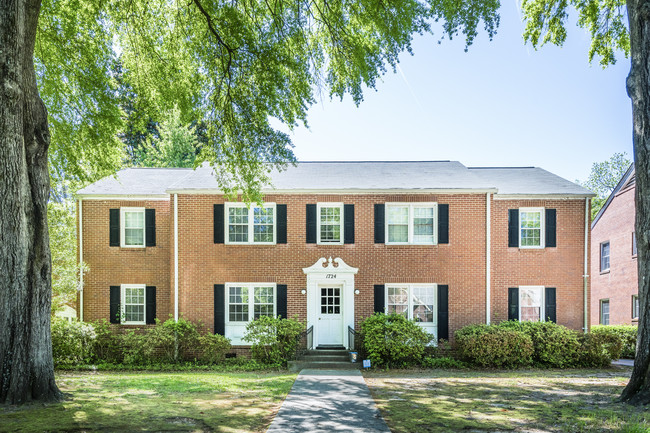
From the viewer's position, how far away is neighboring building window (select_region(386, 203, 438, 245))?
16500 millimetres

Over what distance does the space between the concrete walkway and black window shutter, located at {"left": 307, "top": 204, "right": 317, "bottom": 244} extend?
4953 millimetres

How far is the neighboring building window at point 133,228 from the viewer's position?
17453mm

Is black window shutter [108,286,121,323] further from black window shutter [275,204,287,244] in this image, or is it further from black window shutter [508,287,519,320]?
black window shutter [508,287,519,320]

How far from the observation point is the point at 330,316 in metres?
16.4

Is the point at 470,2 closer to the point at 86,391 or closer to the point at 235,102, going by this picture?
the point at 235,102

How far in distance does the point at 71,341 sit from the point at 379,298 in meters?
9.37

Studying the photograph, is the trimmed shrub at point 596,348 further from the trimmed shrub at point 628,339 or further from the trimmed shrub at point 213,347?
the trimmed shrub at point 213,347

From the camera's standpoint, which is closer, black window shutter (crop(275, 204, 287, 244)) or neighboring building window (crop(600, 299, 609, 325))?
black window shutter (crop(275, 204, 287, 244))

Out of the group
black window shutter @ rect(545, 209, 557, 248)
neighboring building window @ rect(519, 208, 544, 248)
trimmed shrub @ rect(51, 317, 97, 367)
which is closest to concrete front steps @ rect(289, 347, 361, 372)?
trimmed shrub @ rect(51, 317, 97, 367)

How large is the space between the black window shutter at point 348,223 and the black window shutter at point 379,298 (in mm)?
1667

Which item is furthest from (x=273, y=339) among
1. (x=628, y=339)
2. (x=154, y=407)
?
(x=628, y=339)

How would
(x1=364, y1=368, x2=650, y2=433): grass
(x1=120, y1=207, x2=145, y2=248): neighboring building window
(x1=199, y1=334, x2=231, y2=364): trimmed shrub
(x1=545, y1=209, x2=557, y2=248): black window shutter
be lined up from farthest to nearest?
(x1=120, y1=207, x2=145, y2=248): neighboring building window, (x1=545, y1=209, x2=557, y2=248): black window shutter, (x1=199, y1=334, x2=231, y2=364): trimmed shrub, (x1=364, y1=368, x2=650, y2=433): grass

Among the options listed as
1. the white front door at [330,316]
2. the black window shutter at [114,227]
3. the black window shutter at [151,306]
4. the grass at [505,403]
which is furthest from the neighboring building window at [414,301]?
the black window shutter at [114,227]

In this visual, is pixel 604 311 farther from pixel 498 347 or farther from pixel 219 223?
pixel 219 223
